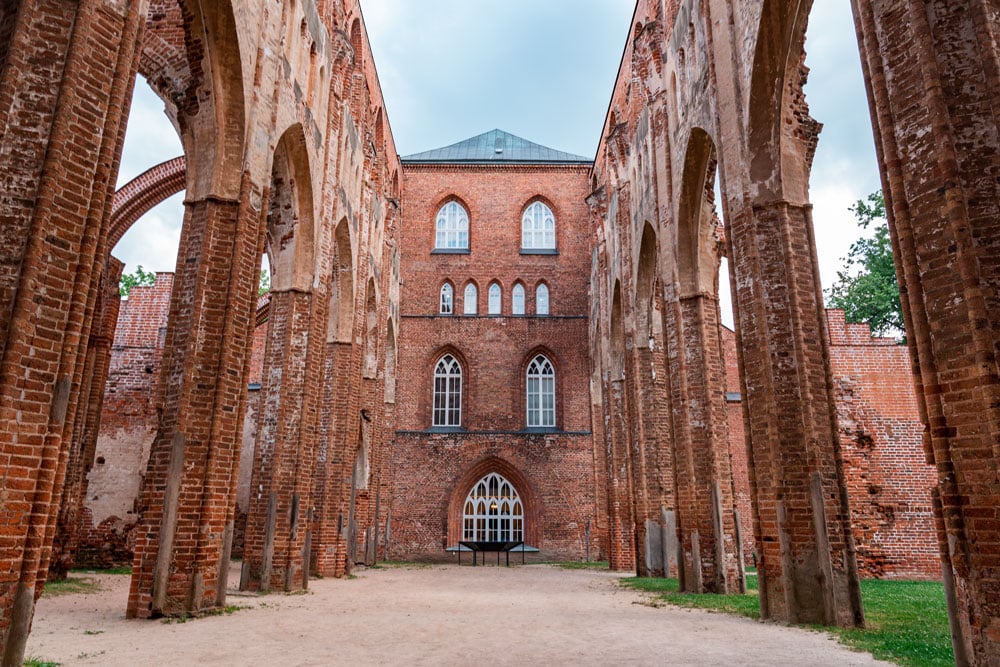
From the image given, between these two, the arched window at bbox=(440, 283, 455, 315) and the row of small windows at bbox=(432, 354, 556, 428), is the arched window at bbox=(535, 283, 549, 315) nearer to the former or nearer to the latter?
the row of small windows at bbox=(432, 354, 556, 428)

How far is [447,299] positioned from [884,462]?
49.0 feet

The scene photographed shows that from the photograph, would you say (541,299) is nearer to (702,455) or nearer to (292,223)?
(292,223)

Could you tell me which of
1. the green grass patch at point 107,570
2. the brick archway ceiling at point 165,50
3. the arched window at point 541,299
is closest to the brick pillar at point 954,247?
the brick archway ceiling at point 165,50

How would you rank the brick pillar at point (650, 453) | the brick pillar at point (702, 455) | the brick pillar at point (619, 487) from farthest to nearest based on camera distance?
the brick pillar at point (619, 487)
the brick pillar at point (650, 453)
the brick pillar at point (702, 455)

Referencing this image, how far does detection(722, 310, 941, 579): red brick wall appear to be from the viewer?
15094mm

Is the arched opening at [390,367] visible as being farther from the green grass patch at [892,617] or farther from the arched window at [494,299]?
the green grass patch at [892,617]

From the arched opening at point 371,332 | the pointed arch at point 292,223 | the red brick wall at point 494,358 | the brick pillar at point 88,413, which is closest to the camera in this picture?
the pointed arch at point 292,223

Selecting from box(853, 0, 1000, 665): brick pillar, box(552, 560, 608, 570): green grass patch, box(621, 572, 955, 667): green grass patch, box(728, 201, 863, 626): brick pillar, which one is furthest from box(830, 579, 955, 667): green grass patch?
box(552, 560, 608, 570): green grass patch

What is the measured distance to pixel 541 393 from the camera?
24.5 meters

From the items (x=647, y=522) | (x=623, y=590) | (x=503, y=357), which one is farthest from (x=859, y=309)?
(x=623, y=590)

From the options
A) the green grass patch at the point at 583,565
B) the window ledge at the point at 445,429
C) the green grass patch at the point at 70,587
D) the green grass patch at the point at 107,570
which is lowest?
the green grass patch at the point at 583,565

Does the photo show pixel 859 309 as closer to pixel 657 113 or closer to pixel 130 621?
pixel 657 113

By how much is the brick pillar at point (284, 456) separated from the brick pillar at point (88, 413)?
4625mm

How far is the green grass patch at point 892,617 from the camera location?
5.43 metres
